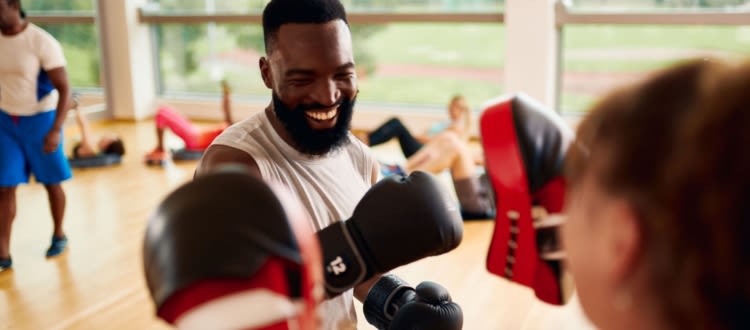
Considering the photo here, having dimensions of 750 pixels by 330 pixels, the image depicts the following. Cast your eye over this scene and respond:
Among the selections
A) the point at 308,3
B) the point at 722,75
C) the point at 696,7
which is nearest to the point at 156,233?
the point at 722,75

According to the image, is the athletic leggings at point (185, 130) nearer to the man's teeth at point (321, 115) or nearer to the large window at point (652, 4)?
the large window at point (652, 4)

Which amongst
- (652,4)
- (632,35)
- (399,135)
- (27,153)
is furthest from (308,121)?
(632,35)

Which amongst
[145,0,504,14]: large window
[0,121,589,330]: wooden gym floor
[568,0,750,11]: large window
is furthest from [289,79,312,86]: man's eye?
[568,0,750,11]: large window

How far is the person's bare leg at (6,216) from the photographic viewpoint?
3.22 m

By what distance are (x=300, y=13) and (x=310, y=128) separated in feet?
0.73

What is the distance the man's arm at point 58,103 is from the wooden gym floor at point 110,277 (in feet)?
1.67

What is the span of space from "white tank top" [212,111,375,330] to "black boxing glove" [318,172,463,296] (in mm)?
324

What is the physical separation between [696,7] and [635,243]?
16.9 ft

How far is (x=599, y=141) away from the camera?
0.66m

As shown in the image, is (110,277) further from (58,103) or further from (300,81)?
(300,81)

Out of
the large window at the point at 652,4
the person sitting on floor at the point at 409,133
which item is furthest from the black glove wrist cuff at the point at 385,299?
the large window at the point at 652,4

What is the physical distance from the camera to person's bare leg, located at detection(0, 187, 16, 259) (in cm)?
322

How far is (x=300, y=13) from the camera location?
4.69 feet

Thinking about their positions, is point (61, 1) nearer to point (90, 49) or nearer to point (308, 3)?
point (90, 49)
